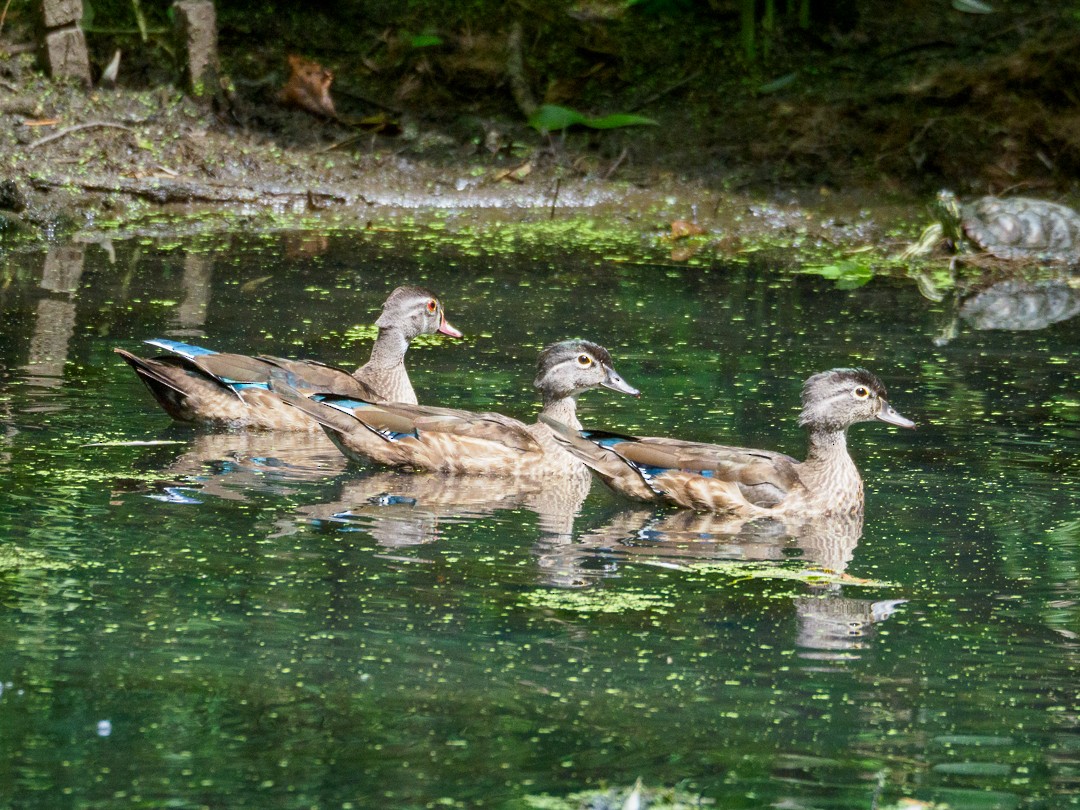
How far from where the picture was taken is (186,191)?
16219mm

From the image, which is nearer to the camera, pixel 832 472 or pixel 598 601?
pixel 598 601

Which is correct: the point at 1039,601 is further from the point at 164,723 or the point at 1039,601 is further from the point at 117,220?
the point at 117,220

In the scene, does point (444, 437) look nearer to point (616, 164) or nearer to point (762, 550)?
point (762, 550)

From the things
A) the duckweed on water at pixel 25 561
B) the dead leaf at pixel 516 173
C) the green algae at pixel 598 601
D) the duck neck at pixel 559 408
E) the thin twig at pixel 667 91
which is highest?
the thin twig at pixel 667 91

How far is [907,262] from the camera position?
15234 mm

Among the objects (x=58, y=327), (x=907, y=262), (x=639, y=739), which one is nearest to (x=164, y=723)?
(x=639, y=739)

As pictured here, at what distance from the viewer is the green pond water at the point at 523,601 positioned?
502 cm

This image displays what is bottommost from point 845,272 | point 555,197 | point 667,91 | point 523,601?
point 523,601

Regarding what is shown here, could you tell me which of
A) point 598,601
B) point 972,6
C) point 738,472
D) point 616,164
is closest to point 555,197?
point 616,164

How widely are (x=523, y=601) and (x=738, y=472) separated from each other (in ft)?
6.91

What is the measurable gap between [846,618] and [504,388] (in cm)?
425

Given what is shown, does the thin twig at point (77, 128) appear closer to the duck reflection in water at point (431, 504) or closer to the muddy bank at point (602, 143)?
the muddy bank at point (602, 143)

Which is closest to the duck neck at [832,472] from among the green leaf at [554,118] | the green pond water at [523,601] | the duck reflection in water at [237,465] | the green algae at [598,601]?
the green pond water at [523,601]

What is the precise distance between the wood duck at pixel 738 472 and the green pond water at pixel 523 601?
0.14 m
